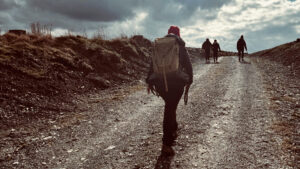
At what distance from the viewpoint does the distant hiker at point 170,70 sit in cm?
502

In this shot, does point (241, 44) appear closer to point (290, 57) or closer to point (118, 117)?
point (290, 57)

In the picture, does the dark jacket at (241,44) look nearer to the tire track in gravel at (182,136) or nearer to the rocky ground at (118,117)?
the rocky ground at (118,117)

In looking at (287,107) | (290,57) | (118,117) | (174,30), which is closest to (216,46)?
(290,57)

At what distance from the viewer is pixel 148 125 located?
24.5ft

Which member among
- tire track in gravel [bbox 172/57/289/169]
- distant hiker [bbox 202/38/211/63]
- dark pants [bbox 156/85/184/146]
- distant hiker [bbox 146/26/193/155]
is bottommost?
tire track in gravel [bbox 172/57/289/169]

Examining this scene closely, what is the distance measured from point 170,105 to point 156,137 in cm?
154

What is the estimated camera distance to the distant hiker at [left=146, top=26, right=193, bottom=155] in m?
5.02

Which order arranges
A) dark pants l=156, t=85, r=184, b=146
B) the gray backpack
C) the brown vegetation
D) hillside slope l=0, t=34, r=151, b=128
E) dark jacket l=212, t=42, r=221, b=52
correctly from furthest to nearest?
dark jacket l=212, t=42, r=221, b=52 → hillside slope l=0, t=34, r=151, b=128 → the brown vegetation → dark pants l=156, t=85, r=184, b=146 → the gray backpack

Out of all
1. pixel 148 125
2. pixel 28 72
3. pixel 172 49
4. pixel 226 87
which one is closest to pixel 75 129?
pixel 148 125

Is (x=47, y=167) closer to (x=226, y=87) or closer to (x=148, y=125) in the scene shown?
(x=148, y=125)

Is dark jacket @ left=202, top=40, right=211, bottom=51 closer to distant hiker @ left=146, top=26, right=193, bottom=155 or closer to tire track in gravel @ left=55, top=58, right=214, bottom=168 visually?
tire track in gravel @ left=55, top=58, right=214, bottom=168

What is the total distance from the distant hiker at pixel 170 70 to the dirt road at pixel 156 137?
30.2 inches

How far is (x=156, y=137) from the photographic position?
6.48 m

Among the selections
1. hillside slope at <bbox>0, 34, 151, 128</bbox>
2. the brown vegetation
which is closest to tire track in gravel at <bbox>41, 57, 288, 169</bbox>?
the brown vegetation
